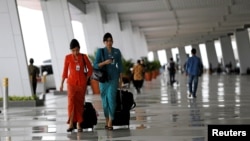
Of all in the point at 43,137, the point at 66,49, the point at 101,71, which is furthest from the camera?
the point at 66,49

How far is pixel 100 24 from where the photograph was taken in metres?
33.7

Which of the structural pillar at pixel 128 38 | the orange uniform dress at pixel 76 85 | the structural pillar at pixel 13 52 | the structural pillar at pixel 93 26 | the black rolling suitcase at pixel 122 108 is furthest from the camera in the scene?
the structural pillar at pixel 128 38

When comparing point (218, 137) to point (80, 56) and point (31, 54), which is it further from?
point (31, 54)

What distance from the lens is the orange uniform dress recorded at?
10.1 metres

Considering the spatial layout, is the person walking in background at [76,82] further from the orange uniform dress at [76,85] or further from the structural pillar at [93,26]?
the structural pillar at [93,26]

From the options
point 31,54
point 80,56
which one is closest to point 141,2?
point 31,54

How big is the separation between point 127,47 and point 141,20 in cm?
332

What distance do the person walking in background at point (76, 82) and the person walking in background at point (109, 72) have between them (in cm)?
28

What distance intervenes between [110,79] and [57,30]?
17646 mm

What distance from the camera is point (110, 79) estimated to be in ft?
33.9

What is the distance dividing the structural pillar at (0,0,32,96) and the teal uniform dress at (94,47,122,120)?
9721mm

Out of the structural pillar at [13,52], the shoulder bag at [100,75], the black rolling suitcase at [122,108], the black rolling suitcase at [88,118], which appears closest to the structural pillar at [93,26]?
the structural pillar at [13,52]

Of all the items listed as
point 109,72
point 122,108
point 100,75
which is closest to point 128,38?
point 122,108

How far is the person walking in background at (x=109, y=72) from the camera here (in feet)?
33.8
